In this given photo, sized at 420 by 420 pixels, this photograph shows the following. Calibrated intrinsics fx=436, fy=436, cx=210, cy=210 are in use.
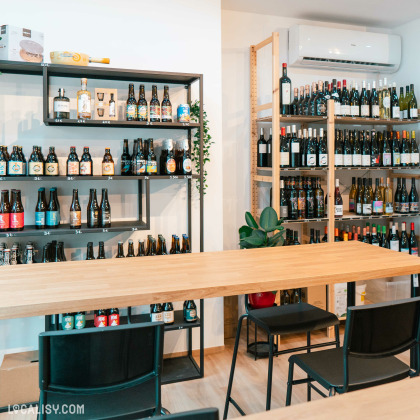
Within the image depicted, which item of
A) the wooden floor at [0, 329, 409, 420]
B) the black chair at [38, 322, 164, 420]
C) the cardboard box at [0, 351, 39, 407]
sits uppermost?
the black chair at [38, 322, 164, 420]

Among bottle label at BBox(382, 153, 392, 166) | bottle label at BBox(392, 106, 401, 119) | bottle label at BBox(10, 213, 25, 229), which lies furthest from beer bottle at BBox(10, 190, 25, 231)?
bottle label at BBox(392, 106, 401, 119)

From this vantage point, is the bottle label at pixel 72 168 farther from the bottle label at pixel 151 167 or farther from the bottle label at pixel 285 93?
the bottle label at pixel 285 93

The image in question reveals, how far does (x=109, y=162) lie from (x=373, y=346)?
207 cm

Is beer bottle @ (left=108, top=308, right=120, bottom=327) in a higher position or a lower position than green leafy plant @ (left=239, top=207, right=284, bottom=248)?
lower

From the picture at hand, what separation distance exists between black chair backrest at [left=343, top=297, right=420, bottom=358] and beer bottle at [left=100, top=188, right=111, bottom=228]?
1.87 meters

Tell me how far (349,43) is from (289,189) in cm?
155

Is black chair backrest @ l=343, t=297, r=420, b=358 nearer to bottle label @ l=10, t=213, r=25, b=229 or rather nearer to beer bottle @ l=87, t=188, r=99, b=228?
Result: beer bottle @ l=87, t=188, r=99, b=228

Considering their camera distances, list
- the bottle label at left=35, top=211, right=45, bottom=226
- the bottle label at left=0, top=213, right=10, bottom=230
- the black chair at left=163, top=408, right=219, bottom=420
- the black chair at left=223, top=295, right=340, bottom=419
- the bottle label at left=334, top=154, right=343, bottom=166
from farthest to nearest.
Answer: the bottle label at left=334, top=154, right=343, bottom=166, the bottle label at left=35, top=211, right=45, bottom=226, the bottle label at left=0, top=213, right=10, bottom=230, the black chair at left=223, top=295, right=340, bottom=419, the black chair at left=163, top=408, right=219, bottom=420

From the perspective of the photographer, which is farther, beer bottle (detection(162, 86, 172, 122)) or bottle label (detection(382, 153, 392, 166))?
bottle label (detection(382, 153, 392, 166))

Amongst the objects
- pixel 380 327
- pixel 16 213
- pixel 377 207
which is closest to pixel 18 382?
pixel 16 213

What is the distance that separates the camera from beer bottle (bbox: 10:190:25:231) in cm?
273

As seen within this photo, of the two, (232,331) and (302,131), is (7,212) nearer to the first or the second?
(232,331)

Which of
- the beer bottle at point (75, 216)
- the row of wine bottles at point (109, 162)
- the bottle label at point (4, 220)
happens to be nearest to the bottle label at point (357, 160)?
the row of wine bottles at point (109, 162)

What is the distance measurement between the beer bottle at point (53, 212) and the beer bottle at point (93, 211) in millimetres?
202
